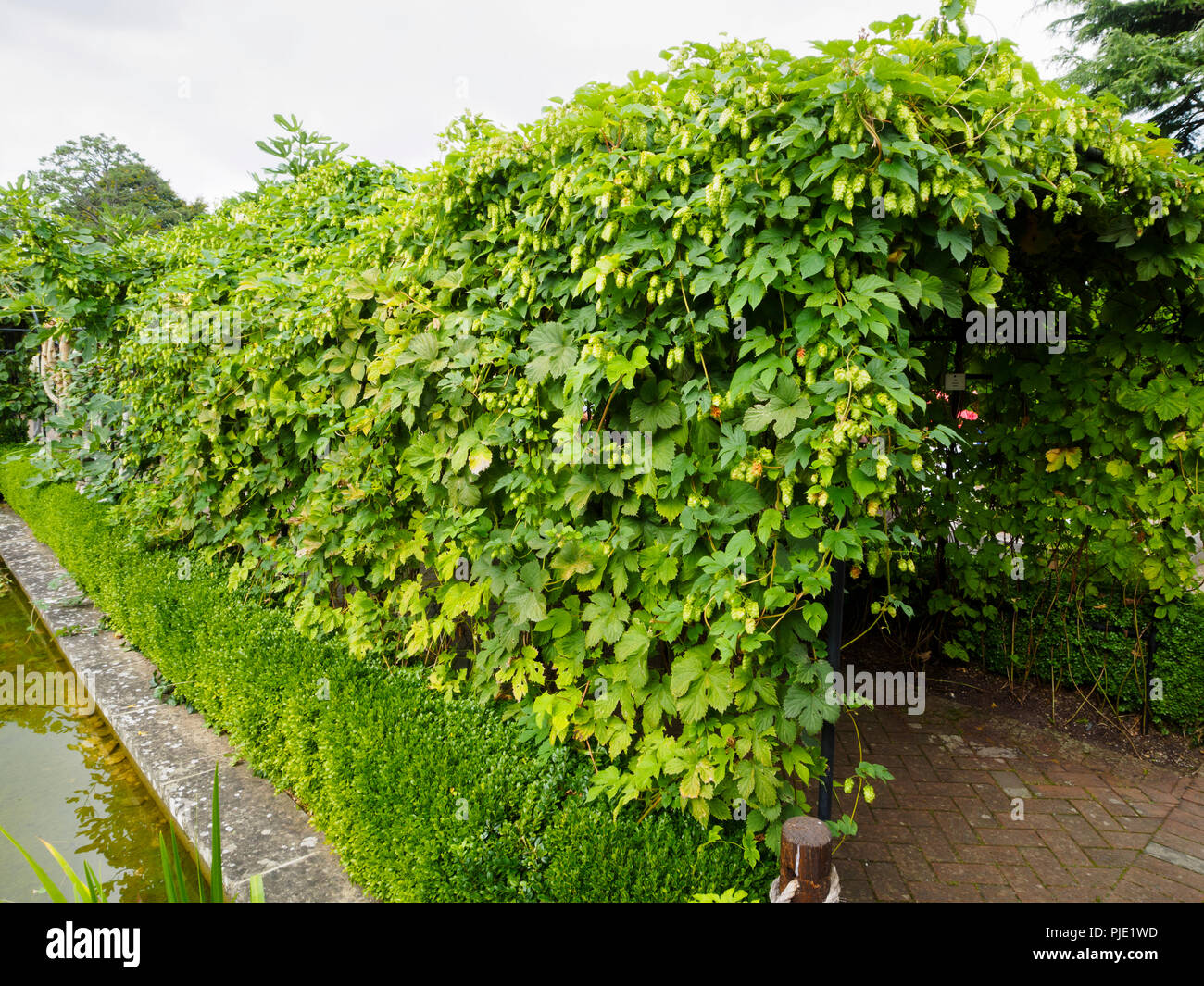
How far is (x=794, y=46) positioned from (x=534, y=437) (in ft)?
5.42

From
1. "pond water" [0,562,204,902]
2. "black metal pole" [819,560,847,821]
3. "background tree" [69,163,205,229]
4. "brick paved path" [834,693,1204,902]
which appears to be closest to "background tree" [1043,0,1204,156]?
"brick paved path" [834,693,1204,902]

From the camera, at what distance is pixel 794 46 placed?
2.14 meters

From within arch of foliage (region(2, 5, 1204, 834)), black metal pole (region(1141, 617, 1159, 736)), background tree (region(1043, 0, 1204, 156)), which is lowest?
black metal pole (region(1141, 617, 1159, 736))

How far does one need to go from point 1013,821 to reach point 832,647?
2226 millimetres

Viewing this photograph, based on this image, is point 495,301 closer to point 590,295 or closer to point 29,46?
point 590,295

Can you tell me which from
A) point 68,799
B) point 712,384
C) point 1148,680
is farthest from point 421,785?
point 1148,680

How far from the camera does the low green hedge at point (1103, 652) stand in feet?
13.9

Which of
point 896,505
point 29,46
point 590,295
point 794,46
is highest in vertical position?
point 29,46

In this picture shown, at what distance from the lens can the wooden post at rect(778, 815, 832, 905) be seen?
1944 mm

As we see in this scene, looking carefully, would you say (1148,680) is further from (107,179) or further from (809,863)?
(107,179)

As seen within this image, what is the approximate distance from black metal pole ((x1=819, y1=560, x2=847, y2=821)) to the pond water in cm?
307

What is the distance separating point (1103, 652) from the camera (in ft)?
15.0

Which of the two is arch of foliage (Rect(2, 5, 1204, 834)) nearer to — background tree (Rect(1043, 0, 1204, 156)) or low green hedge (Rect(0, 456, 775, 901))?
low green hedge (Rect(0, 456, 775, 901))
